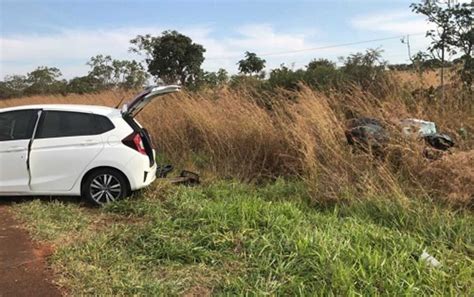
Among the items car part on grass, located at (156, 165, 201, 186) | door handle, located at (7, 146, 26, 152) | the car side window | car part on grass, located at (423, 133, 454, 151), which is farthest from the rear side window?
car part on grass, located at (423, 133, 454, 151)

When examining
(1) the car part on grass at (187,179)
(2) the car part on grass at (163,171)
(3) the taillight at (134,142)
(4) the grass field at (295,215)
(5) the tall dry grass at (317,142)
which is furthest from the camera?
(2) the car part on grass at (163,171)

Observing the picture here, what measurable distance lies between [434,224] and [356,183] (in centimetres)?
153

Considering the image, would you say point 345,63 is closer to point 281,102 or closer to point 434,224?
point 281,102

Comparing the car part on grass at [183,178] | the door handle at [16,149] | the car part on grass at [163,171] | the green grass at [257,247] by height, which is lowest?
the green grass at [257,247]

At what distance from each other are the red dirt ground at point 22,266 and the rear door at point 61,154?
3.79 ft

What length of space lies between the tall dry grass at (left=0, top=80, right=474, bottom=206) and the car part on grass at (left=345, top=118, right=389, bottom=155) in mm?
147

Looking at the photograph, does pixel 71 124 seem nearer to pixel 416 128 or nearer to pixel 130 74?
pixel 416 128

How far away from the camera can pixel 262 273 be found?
414cm

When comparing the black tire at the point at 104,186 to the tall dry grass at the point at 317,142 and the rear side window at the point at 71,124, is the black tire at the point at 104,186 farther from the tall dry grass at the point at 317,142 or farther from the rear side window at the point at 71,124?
the tall dry grass at the point at 317,142

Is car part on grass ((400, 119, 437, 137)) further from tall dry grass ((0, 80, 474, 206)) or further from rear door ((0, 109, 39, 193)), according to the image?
rear door ((0, 109, 39, 193))

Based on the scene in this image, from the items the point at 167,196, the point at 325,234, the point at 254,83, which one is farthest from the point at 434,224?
the point at 254,83

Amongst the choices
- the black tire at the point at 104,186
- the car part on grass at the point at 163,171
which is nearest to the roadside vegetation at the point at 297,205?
the black tire at the point at 104,186

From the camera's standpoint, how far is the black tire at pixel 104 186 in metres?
7.00

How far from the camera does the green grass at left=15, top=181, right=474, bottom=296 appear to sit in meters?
3.88
